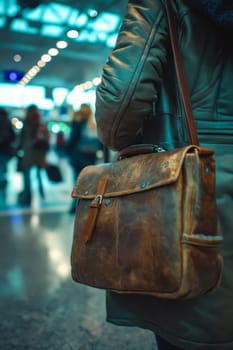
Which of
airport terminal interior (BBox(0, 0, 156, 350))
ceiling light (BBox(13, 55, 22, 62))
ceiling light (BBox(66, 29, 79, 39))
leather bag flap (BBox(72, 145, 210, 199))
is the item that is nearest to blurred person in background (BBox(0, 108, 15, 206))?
airport terminal interior (BBox(0, 0, 156, 350))

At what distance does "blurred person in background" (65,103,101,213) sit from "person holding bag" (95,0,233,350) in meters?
4.21

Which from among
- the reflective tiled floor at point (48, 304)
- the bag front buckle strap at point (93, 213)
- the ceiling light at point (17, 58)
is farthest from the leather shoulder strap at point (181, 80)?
the ceiling light at point (17, 58)

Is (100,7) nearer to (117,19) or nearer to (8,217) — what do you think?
(117,19)

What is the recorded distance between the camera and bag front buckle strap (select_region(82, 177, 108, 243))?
1.12 m

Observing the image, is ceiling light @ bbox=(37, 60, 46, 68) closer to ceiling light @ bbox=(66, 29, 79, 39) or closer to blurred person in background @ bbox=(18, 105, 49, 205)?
ceiling light @ bbox=(66, 29, 79, 39)

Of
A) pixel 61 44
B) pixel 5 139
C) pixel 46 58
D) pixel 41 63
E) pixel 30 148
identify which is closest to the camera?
pixel 41 63

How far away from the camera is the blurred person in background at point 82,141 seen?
5.34m

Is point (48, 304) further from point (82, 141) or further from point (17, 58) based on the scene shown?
point (82, 141)

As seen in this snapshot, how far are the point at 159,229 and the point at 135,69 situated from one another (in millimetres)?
428

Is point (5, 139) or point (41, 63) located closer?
point (41, 63)

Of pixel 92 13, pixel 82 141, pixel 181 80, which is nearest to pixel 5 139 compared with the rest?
pixel 82 141

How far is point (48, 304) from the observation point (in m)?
2.32

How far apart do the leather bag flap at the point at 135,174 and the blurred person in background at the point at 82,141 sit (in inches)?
161

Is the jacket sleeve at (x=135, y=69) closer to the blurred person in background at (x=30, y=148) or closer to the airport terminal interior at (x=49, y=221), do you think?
the airport terminal interior at (x=49, y=221)
